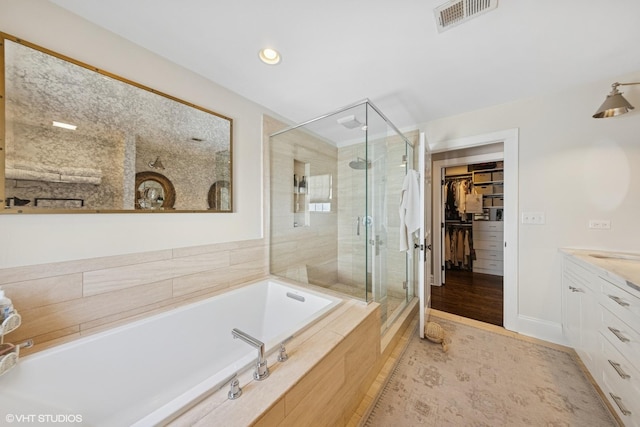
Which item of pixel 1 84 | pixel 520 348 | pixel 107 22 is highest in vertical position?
pixel 107 22

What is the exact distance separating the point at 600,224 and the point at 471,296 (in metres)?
1.67

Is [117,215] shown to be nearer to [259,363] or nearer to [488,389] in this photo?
[259,363]

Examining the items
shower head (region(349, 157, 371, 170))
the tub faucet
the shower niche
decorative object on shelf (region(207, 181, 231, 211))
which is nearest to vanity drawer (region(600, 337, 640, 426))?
the tub faucet

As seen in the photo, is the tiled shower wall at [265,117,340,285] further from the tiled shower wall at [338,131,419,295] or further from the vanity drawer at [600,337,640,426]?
the vanity drawer at [600,337,640,426]

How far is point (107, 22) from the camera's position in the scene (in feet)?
4.04

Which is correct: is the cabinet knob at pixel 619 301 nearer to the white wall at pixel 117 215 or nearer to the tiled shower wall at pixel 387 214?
the tiled shower wall at pixel 387 214

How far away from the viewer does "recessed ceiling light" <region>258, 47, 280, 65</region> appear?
1.45m

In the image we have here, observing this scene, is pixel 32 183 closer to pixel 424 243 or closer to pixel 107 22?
pixel 107 22

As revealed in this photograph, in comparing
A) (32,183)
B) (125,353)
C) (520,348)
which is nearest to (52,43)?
(32,183)

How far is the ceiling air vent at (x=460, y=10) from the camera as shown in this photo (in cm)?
110

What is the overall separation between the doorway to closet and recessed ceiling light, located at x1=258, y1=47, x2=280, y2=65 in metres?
2.78

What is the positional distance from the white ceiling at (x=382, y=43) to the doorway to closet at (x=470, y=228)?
164cm

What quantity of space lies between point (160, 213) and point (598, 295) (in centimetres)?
291

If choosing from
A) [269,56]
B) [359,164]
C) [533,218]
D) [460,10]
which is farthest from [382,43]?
[533,218]
